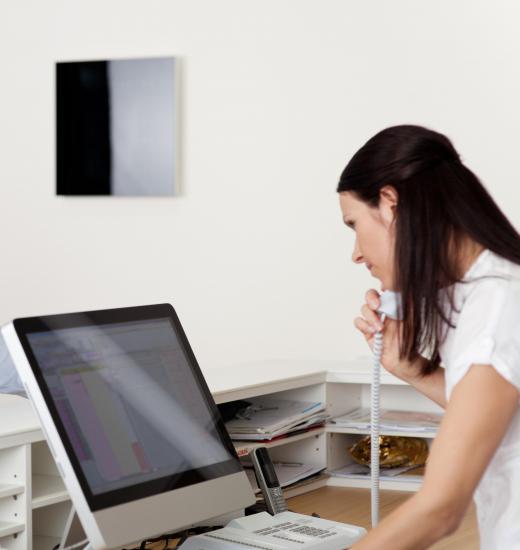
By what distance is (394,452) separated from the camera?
2.71 metres

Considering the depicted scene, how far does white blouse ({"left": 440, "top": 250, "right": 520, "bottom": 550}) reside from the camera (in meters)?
1.31

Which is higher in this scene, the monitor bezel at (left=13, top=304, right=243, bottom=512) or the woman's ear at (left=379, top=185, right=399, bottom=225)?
the woman's ear at (left=379, top=185, right=399, bottom=225)

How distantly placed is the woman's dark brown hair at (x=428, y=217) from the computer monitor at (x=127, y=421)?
464mm

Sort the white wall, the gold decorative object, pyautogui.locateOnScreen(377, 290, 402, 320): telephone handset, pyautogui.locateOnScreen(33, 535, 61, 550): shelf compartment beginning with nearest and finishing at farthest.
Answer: pyautogui.locateOnScreen(377, 290, 402, 320): telephone handset, pyautogui.locateOnScreen(33, 535, 61, 550): shelf compartment, the gold decorative object, the white wall

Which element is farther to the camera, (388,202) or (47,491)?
(47,491)

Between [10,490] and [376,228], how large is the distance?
0.78m

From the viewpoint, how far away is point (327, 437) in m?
2.68

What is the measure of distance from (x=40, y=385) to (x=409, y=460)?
4.76ft

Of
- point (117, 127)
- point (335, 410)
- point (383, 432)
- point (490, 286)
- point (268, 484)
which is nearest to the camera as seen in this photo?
point (490, 286)

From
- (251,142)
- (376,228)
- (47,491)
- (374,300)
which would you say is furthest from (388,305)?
(251,142)

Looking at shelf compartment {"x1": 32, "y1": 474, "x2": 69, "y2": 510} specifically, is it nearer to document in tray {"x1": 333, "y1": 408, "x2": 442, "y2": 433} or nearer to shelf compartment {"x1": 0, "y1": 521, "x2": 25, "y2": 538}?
shelf compartment {"x1": 0, "y1": 521, "x2": 25, "y2": 538}

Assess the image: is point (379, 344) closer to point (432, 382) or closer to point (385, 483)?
point (432, 382)

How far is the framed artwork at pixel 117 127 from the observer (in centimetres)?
389

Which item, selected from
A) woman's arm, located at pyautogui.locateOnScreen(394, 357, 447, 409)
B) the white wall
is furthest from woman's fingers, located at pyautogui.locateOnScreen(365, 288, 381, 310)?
the white wall
